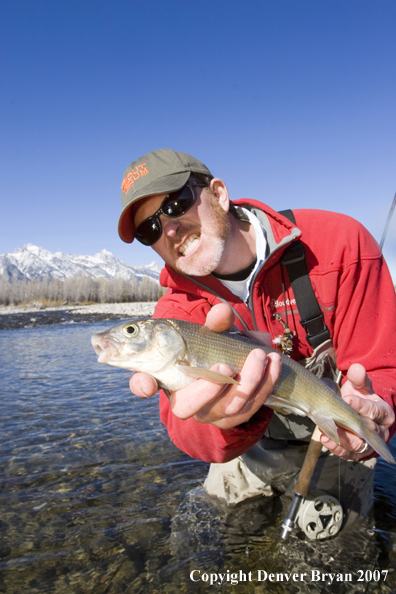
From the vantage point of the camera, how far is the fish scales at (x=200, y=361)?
267 cm

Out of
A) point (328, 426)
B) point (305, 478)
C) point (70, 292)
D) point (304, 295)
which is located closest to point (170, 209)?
point (304, 295)

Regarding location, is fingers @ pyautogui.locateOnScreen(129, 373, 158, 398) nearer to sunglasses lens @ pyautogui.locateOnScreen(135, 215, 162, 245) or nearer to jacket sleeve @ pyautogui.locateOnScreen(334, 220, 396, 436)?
sunglasses lens @ pyautogui.locateOnScreen(135, 215, 162, 245)

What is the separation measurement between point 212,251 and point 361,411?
216cm

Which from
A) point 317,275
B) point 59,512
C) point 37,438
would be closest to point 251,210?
point 317,275

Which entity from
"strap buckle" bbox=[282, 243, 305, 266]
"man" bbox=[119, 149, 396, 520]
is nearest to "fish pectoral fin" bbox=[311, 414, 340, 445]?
"man" bbox=[119, 149, 396, 520]

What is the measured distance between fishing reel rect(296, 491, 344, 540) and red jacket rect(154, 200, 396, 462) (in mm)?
1415

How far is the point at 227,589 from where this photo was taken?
3.56 metres

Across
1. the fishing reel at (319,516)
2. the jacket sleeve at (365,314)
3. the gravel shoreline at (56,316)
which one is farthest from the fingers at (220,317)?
the gravel shoreline at (56,316)

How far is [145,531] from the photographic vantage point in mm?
4371

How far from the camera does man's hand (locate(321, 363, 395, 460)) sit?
2.99 m

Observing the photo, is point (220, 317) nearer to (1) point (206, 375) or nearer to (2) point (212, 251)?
(1) point (206, 375)

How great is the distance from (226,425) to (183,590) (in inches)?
78.8

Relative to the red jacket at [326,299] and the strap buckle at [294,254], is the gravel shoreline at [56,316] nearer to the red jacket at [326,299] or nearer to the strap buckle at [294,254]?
the red jacket at [326,299]

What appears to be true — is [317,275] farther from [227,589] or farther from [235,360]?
[227,589]
